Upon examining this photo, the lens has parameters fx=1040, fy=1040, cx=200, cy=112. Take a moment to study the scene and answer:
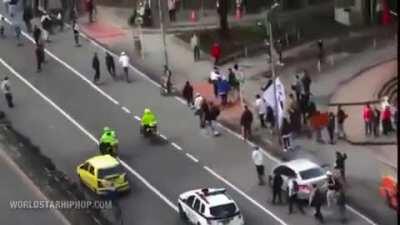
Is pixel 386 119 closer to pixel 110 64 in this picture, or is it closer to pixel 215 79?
pixel 215 79

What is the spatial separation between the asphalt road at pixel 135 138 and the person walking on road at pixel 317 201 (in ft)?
1.28

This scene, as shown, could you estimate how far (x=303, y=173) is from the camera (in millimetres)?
34969

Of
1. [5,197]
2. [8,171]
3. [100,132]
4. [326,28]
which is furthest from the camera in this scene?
[326,28]

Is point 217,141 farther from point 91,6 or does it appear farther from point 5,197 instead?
point 91,6

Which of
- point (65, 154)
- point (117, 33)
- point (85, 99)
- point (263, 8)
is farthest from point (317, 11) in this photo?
point (65, 154)

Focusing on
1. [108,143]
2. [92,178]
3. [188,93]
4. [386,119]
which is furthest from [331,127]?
[92,178]

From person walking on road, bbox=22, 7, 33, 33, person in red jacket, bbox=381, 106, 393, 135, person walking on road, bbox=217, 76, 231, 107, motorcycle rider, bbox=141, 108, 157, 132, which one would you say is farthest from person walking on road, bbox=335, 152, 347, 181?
person walking on road, bbox=22, 7, 33, 33

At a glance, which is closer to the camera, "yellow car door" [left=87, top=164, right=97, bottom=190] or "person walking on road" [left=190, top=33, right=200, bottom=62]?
"yellow car door" [left=87, top=164, right=97, bottom=190]

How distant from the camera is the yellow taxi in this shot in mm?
36031

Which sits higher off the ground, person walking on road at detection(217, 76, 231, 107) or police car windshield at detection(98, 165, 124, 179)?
person walking on road at detection(217, 76, 231, 107)

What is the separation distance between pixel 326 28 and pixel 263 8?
456 centimetres

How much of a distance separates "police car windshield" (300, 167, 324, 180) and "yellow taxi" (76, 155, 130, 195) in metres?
6.31

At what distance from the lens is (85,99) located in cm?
4697

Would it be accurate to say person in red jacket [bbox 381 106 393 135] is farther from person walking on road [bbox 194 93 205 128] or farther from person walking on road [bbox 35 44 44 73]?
person walking on road [bbox 35 44 44 73]
